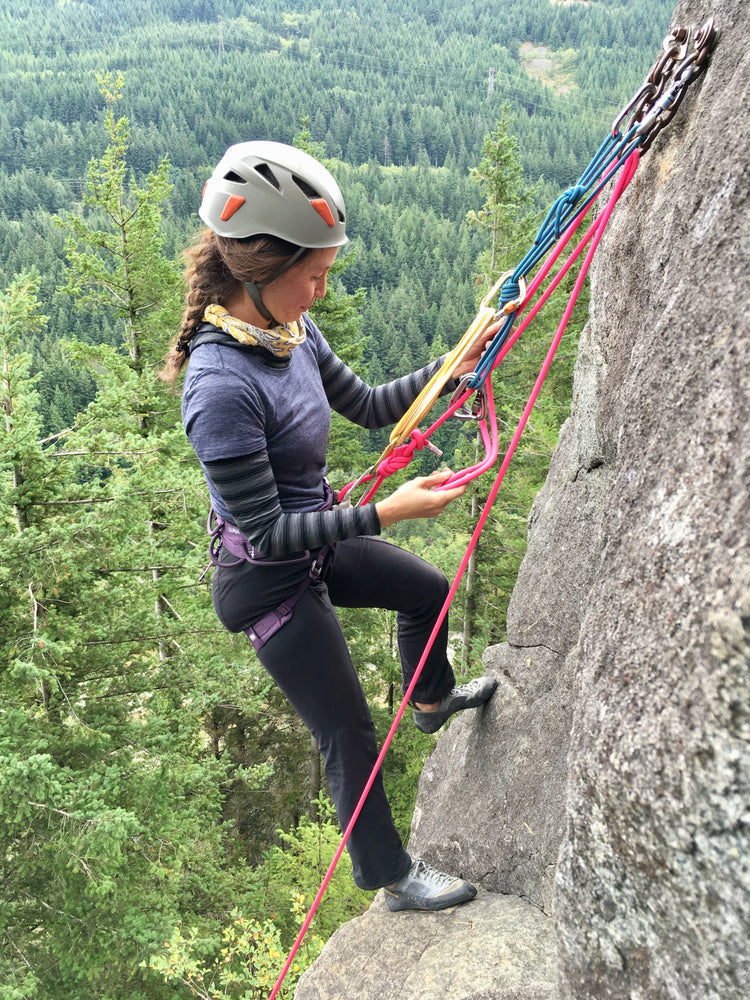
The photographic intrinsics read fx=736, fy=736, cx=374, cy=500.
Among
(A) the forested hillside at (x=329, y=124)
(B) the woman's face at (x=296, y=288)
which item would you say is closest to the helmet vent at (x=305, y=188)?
(B) the woman's face at (x=296, y=288)

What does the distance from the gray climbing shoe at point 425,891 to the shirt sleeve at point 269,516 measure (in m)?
1.98

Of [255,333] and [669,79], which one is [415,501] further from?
[669,79]

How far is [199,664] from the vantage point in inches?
350

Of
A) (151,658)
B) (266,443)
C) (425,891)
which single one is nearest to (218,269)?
(266,443)

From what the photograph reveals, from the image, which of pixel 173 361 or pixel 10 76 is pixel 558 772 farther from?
pixel 10 76

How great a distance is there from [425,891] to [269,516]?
7.35 ft

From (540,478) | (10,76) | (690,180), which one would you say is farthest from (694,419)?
(10,76)

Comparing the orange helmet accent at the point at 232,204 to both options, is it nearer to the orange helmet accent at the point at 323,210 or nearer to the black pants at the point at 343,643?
the orange helmet accent at the point at 323,210

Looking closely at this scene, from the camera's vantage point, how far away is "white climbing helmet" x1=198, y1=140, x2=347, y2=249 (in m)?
2.50

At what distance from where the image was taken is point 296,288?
2629 mm

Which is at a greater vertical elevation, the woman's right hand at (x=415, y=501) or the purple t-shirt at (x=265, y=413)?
the purple t-shirt at (x=265, y=413)

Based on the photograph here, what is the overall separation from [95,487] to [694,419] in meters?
5.91

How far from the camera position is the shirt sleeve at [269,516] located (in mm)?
2516

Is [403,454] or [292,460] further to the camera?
[403,454]
